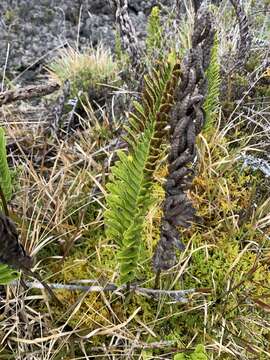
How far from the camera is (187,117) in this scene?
43.4 inches

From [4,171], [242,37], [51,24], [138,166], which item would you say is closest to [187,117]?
[138,166]

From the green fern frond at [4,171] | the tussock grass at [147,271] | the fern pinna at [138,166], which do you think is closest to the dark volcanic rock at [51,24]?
the tussock grass at [147,271]

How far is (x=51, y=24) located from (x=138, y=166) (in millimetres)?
3758

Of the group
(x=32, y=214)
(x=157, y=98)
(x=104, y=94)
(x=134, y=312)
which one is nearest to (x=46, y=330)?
(x=134, y=312)

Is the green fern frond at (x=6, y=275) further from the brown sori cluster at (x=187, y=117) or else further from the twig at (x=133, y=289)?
the brown sori cluster at (x=187, y=117)

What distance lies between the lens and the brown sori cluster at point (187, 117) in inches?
42.6

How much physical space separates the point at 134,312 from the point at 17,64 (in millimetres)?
3359

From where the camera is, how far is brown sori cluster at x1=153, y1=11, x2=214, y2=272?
3.55 feet

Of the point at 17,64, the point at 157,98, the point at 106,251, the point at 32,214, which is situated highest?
the point at 157,98

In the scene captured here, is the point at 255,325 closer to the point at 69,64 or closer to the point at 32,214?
the point at 32,214

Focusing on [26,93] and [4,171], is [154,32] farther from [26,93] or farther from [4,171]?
[4,171]

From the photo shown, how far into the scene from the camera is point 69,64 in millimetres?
3348

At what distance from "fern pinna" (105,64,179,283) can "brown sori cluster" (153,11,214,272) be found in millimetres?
26

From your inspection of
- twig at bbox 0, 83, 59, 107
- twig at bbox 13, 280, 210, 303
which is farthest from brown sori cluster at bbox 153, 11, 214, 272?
twig at bbox 0, 83, 59, 107
